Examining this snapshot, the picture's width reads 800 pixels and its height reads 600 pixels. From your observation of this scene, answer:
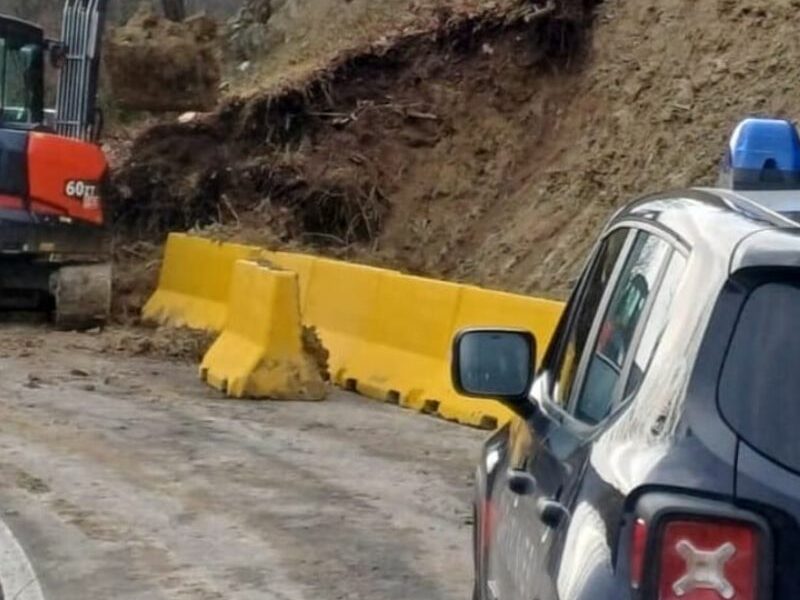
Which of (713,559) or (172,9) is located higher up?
(172,9)

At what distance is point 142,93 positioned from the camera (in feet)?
79.2

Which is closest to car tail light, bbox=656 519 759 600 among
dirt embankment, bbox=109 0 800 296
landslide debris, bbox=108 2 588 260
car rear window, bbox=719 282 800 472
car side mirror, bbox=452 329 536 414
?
car rear window, bbox=719 282 800 472

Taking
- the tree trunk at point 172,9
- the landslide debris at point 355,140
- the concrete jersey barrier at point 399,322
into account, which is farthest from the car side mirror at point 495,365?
the tree trunk at point 172,9

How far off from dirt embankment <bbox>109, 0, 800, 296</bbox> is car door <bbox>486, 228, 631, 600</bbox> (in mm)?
12220

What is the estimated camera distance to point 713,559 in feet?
11.0

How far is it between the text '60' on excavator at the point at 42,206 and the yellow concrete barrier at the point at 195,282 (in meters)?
0.55

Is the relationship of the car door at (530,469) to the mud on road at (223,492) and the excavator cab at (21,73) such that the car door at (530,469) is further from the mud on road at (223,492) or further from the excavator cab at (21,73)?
the excavator cab at (21,73)

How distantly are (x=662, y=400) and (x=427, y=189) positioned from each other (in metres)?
17.4

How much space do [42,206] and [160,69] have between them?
5.05 meters

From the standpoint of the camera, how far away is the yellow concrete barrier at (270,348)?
571 inches

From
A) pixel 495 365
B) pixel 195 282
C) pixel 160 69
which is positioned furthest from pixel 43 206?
pixel 495 365

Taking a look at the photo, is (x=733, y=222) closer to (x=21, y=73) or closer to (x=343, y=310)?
(x=343, y=310)

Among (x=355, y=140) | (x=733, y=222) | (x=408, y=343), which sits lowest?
(x=408, y=343)

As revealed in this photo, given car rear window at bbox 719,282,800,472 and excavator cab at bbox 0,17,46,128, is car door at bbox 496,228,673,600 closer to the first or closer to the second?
car rear window at bbox 719,282,800,472
